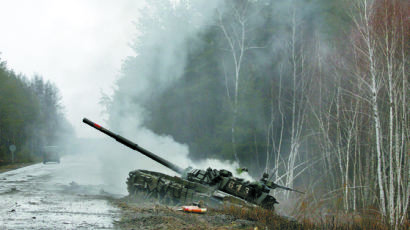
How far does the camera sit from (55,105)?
84.9m

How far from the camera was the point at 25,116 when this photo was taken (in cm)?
5325

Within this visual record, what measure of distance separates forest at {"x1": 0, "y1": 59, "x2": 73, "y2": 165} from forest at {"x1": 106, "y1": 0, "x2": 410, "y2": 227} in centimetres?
1445

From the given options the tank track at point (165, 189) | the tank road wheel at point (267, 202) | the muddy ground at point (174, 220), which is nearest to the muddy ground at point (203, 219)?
the muddy ground at point (174, 220)

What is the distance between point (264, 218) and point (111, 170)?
1945 centimetres

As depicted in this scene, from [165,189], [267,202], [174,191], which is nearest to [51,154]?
[165,189]

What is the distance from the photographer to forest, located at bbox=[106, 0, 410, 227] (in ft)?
58.1

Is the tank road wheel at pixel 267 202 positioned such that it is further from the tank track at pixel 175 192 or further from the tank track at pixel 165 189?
the tank track at pixel 165 189

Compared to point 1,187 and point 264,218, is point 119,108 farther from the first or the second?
point 264,218

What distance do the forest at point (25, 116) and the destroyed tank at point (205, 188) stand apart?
27178mm

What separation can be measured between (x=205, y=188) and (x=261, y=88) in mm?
11648

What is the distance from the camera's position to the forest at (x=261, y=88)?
698 inches

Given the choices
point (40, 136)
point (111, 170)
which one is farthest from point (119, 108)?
point (40, 136)

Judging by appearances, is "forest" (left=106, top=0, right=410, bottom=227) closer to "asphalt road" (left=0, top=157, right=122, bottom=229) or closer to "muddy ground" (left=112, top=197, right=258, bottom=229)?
"muddy ground" (left=112, top=197, right=258, bottom=229)

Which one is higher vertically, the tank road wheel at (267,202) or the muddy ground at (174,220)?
the tank road wheel at (267,202)
